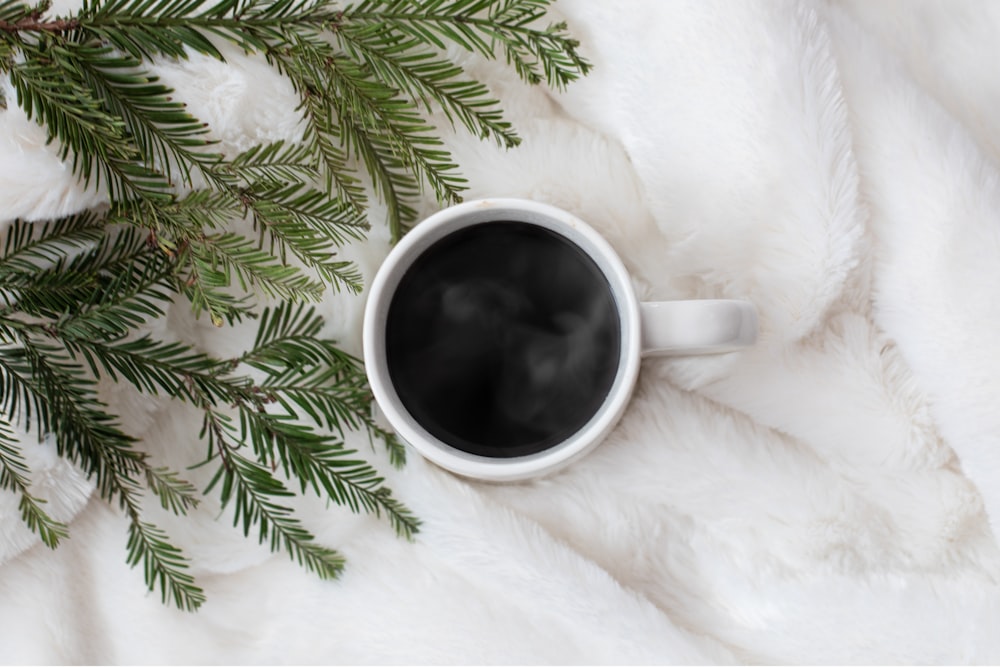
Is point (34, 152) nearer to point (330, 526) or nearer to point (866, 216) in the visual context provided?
point (330, 526)

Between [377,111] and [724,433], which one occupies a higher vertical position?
[377,111]

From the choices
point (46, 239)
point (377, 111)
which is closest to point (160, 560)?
point (46, 239)

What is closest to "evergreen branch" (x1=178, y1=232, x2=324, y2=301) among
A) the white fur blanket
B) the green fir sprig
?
the green fir sprig

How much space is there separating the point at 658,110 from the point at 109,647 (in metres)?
0.57

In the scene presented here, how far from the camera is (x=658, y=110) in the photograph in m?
0.59

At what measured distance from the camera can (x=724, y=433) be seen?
2.04 ft

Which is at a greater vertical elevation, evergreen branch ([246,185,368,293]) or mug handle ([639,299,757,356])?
evergreen branch ([246,185,368,293])

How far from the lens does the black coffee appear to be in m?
0.55

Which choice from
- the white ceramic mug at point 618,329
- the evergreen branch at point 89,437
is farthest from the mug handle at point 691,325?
the evergreen branch at point 89,437

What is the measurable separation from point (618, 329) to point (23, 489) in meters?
0.40

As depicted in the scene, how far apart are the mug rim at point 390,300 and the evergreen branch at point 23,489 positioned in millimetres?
237

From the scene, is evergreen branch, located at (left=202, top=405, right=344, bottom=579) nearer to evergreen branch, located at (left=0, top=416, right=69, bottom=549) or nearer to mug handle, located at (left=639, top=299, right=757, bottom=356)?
evergreen branch, located at (left=0, top=416, right=69, bottom=549)

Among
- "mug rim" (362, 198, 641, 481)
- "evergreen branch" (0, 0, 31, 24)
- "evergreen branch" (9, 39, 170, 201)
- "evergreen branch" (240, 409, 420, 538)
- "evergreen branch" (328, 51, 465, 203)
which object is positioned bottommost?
"evergreen branch" (240, 409, 420, 538)

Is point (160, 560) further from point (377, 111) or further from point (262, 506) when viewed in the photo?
point (377, 111)
